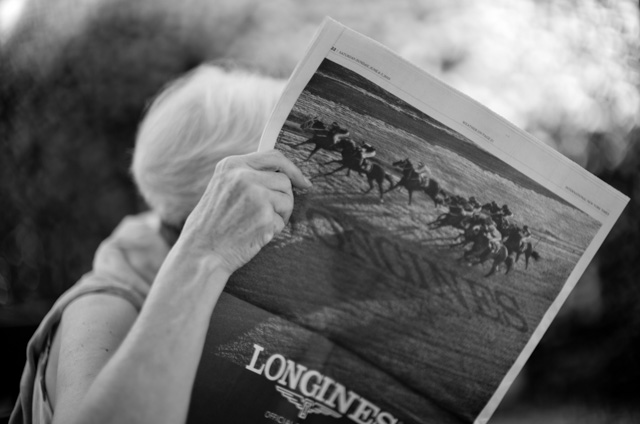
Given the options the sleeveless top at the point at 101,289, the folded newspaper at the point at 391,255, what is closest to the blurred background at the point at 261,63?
the sleeveless top at the point at 101,289

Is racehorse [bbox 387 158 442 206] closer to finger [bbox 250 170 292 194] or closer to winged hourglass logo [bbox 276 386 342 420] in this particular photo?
finger [bbox 250 170 292 194]

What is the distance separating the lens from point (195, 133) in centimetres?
Result: 97

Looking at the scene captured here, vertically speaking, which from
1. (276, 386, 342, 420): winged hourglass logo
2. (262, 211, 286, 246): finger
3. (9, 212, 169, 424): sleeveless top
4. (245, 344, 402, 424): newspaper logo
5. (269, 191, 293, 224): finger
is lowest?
(9, 212, 169, 424): sleeveless top

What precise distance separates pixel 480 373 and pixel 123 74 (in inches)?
81.0

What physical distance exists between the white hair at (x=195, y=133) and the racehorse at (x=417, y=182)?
1.03ft

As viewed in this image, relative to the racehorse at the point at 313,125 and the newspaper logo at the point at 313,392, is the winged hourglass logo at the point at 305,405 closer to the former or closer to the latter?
the newspaper logo at the point at 313,392

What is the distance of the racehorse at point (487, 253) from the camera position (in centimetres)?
76

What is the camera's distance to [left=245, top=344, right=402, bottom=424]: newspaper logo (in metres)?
0.75

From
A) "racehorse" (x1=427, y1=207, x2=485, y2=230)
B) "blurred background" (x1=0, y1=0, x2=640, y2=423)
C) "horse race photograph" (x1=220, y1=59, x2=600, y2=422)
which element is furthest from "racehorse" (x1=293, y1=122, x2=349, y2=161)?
"blurred background" (x1=0, y1=0, x2=640, y2=423)

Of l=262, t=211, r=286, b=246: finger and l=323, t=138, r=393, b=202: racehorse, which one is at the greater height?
l=323, t=138, r=393, b=202: racehorse

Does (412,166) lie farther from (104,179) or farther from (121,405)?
(104,179)

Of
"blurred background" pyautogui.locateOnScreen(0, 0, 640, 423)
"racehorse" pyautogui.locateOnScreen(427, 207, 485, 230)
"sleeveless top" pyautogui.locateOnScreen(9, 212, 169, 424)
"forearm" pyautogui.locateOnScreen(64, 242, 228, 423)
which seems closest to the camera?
"forearm" pyautogui.locateOnScreen(64, 242, 228, 423)

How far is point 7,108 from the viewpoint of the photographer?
2.19 metres

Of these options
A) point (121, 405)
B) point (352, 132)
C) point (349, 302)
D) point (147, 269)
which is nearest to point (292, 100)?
point (352, 132)
